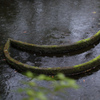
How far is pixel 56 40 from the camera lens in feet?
26.3

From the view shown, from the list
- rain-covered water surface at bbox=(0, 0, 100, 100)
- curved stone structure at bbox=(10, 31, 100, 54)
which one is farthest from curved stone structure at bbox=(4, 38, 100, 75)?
curved stone structure at bbox=(10, 31, 100, 54)

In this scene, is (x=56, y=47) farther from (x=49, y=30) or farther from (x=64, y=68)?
(x=49, y=30)

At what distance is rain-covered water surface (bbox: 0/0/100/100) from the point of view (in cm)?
566

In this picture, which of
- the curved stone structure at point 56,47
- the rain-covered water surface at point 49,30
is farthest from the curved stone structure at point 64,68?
the curved stone structure at point 56,47

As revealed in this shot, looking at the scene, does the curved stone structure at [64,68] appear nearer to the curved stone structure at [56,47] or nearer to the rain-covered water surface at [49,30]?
the rain-covered water surface at [49,30]

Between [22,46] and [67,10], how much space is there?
17.8ft

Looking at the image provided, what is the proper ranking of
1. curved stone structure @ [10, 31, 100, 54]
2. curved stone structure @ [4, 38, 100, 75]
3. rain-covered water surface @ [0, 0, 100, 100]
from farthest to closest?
1. curved stone structure @ [10, 31, 100, 54]
2. curved stone structure @ [4, 38, 100, 75]
3. rain-covered water surface @ [0, 0, 100, 100]

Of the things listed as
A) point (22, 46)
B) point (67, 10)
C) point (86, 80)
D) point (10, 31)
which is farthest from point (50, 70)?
point (67, 10)

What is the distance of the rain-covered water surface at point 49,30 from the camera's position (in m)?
5.66

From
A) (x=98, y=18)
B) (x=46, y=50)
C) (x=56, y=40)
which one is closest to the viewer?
(x=46, y=50)

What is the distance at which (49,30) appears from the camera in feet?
29.4

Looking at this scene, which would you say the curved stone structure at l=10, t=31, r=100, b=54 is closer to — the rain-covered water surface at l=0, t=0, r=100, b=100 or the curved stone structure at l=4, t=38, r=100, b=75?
the rain-covered water surface at l=0, t=0, r=100, b=100

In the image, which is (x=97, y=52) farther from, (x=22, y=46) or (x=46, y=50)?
(x=22, y=46)

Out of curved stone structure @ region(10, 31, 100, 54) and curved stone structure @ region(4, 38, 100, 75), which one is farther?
curved stone structure @ region(10, 31, 100, 54)
